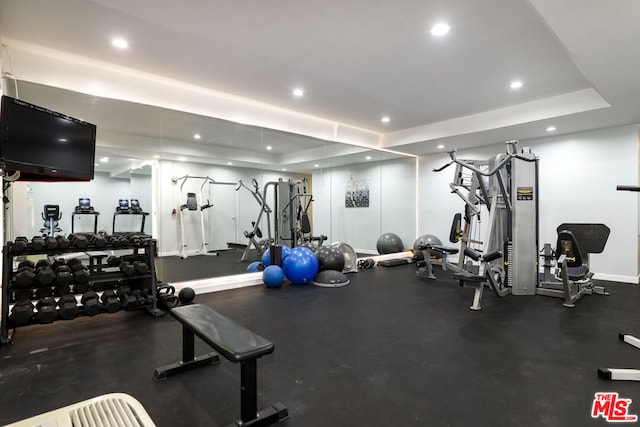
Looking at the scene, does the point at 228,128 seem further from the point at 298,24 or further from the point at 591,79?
the point at 591,79

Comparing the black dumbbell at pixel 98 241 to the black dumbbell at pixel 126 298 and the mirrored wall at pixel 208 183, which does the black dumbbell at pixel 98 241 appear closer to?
the black dumbbell at pixel 126 298

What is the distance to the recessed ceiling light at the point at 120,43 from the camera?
3.12m

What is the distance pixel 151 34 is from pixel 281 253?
3.15 m

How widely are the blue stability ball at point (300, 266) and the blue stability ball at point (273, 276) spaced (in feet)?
0.45

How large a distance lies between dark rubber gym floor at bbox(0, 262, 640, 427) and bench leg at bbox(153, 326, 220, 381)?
0.15 feet

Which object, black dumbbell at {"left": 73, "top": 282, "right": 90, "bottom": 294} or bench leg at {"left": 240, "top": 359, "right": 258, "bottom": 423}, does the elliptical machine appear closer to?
black dumbbell at {"left": 73, "top": 282, "right": 90, "bottom": 294}

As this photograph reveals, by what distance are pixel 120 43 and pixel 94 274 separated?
2.27 meters

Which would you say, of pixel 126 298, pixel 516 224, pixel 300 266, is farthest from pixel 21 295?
pixel 516 224

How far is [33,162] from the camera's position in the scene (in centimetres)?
244

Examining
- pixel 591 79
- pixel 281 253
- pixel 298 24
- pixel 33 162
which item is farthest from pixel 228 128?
pixel 591 79

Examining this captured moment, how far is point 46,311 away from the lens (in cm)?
258

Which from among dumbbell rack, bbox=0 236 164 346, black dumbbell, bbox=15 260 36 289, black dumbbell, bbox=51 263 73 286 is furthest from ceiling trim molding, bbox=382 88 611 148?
black dumbbell, bbox=15 260 36 289

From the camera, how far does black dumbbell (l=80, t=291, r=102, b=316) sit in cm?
276

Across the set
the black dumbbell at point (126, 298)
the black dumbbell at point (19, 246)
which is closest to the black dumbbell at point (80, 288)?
the black dumbbell at point (126, 298)
